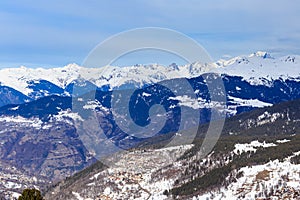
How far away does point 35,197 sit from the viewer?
81.8m
